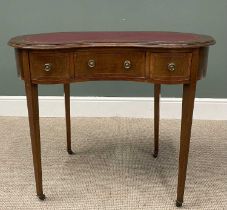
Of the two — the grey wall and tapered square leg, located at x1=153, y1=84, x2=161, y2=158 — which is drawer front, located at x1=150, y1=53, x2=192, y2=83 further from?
the grey wall

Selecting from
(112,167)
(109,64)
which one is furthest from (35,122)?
(112,167)

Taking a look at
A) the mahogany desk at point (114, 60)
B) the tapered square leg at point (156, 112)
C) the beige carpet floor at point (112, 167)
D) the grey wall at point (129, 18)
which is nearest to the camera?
the mahogany desk at point (114, 60)

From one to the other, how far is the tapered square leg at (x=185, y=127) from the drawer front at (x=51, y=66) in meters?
0.43

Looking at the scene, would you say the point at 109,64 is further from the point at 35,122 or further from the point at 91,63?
the point at 35,122

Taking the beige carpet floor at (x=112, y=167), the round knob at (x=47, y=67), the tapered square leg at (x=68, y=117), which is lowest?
the beige carpet floor at (x=112, y=167)

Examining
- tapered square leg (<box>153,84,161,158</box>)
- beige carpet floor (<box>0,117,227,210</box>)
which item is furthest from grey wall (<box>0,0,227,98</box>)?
tapered square leg (<box>153,84,161,158</box>)

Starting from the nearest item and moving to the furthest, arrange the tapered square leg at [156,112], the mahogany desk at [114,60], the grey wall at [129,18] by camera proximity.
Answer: the mahogany desk at [114,60]
the tapered square leg at [156,112]
the grey wall at [129,18]

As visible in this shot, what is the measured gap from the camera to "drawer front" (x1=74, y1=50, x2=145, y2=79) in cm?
121

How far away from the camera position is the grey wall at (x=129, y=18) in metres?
2.12

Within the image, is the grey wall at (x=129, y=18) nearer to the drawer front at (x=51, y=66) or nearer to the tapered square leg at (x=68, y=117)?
the tapered square leg at (x=68, y=117)

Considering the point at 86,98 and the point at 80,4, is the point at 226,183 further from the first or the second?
the point at 80,4

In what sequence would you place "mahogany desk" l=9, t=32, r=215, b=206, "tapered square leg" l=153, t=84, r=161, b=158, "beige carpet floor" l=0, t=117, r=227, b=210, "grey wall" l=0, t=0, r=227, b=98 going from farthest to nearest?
"grey wall" l=0, t=0, r=227, b=98 < "tapered square leg" l=153, t=84, r=161, b=158 < "beige carpet floor" l=0, t=117, r=227, b=210 < "mahogany desk" l=9, t=32, r=215, b=206

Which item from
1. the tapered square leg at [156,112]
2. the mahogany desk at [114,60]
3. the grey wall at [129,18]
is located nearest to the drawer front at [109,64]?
the mahogany desk at [114,60]

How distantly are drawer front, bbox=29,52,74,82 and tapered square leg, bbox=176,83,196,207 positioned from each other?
43 centimetres
